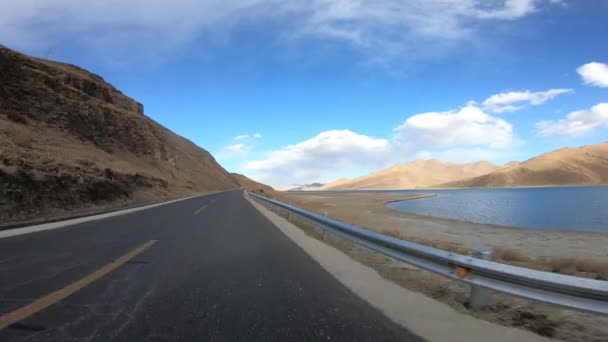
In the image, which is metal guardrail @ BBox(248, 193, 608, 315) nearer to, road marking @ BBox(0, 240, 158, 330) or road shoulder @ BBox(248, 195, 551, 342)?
road shoulder @ BBox(248, 195, 551, 342)

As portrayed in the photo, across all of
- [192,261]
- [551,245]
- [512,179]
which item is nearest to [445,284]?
[192,261]

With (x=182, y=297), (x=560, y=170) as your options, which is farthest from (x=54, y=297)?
(x=560, y=170)

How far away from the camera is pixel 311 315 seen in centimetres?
400

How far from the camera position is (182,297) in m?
4.52

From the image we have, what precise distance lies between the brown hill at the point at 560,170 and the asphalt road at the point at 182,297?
594 ft

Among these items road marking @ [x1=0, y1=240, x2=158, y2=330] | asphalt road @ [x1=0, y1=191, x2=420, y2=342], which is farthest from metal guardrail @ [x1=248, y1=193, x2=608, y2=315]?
road marking @ [x1=0, y1=240, x2=158, y2=330]

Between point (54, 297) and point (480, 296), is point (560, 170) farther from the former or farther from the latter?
point (54, 297)

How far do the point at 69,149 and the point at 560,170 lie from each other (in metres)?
184

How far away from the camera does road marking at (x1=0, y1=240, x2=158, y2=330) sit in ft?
11.9

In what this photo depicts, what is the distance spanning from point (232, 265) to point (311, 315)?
2820mm

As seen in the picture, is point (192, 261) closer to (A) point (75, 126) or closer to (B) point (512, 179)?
(A) point (75, 126)

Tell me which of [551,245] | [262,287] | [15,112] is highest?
Result: [15,112]

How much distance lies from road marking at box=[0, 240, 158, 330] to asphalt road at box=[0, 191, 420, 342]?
47 millimetres

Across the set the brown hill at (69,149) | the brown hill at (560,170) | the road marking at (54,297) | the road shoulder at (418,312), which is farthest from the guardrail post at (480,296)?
the brown hill at (560,170)
